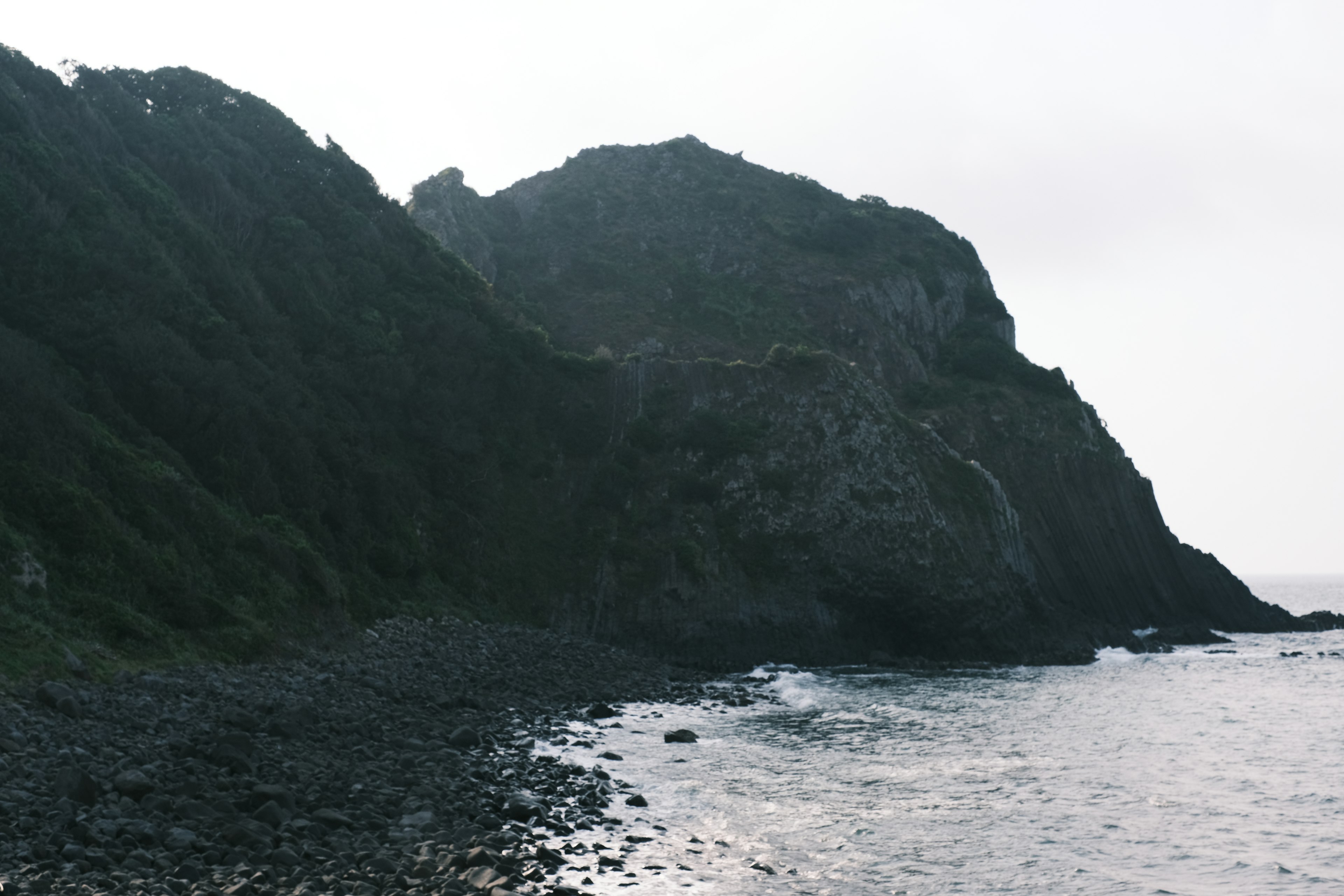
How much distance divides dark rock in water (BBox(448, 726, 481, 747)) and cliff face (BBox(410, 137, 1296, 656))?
2258 centimetres

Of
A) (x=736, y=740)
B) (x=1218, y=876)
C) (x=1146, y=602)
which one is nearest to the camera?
(x=1218, y=876)

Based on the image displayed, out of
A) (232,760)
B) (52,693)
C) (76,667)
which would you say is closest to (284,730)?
(232,760)

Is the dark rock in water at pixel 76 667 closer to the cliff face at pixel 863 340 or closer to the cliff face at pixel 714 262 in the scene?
the cliff face at pixel 863 340

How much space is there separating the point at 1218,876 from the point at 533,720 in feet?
56.2

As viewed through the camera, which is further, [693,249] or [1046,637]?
[693,249]

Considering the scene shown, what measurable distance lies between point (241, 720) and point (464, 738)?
5527mm

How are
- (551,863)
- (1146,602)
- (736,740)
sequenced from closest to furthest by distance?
1. (551,863)
2. (736,740)
3. (1146,602)

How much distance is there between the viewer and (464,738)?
75.2 ft

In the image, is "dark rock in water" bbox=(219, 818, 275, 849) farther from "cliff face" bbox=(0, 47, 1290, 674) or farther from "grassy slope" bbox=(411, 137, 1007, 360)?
"grassy slope" bbox=(411, 137, 1007, 360)

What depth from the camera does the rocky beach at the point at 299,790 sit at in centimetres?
1242

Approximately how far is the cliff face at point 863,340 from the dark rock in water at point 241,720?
2728 centimetres

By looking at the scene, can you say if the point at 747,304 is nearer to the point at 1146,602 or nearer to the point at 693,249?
the point at 693,249

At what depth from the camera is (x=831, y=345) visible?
78500mm

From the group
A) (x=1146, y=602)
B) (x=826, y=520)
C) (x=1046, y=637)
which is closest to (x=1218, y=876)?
(x=826, y=520)
